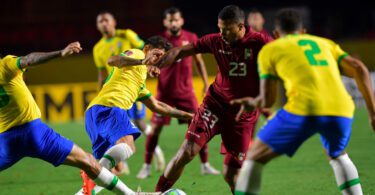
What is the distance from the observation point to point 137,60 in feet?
22.7

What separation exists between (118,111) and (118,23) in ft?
53.6

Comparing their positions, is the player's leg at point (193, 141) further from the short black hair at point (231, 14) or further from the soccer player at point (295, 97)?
the soccer player at point (295, 97)

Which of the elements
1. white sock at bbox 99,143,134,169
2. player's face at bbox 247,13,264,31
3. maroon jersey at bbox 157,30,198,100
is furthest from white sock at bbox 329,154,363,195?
player's face at bbox 247,13,264,31

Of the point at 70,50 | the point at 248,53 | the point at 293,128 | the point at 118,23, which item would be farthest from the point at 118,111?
the point at 118,23

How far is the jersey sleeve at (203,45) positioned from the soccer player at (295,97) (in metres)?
1.31

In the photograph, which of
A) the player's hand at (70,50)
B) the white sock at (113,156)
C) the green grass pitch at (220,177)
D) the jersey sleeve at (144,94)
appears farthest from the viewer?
the green grass pitch at (220,177)

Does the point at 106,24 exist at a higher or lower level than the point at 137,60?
lower

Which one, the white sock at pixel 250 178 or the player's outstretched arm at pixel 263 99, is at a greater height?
the player's outstretched arm at pixel 263 99

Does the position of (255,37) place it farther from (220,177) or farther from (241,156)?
(220,177)

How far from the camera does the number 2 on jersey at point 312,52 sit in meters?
5.42

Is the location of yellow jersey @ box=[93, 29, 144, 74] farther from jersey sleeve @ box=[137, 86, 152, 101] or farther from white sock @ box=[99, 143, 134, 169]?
white sock @ box=[99, 143, 134, 169]

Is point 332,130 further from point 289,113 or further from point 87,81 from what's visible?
point 87,81

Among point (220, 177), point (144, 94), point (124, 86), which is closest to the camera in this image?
point (124, 86)

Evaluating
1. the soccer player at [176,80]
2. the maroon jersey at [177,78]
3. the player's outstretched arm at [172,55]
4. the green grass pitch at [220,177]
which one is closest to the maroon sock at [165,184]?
the player's outstretched arm at [172,55]
